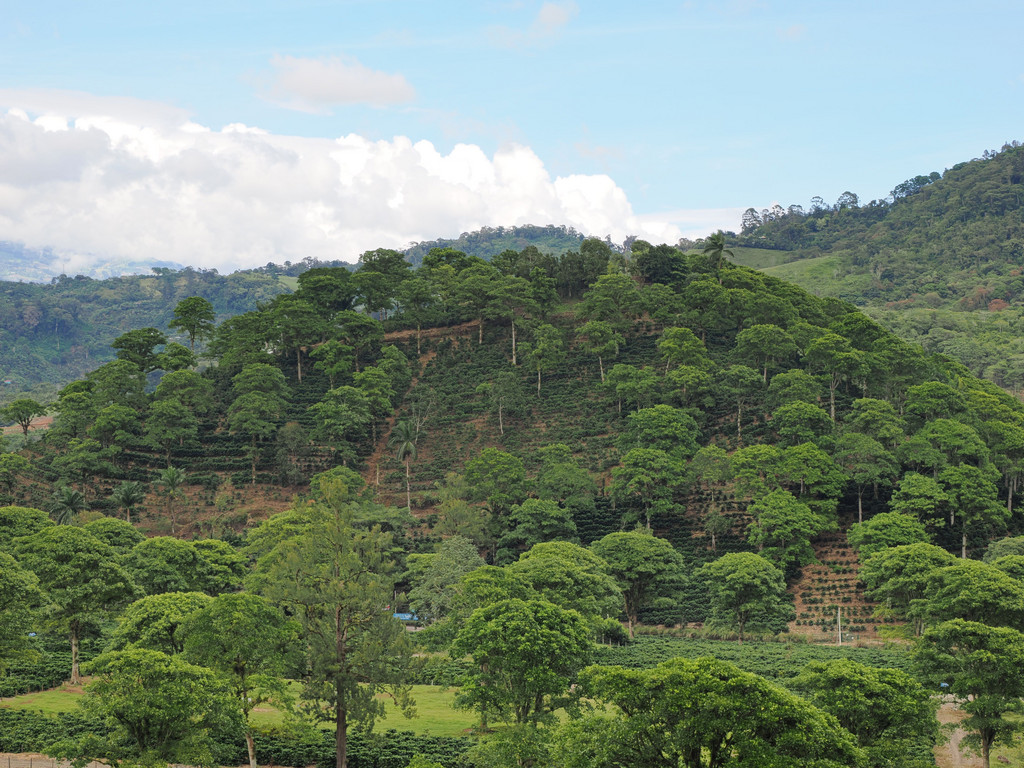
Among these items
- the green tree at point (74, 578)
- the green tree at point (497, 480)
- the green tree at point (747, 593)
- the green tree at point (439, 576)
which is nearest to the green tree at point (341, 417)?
the green tree at point (497, 480)

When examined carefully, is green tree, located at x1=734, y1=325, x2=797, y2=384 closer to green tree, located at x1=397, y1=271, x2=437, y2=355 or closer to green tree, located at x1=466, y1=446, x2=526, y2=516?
green tree, located at x1=466, y1=446, x2=526, y2=516

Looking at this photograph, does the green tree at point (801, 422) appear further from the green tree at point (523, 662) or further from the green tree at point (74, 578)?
the green tree at point (74, 578)

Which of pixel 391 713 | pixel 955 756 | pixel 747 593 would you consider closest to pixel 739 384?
pixel 747 593

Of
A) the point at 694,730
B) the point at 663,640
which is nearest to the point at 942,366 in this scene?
the point at 663,640

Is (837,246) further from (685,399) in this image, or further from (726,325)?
(685,399)

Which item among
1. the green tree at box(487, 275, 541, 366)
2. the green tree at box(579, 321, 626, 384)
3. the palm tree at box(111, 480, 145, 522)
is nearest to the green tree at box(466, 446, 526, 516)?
the green tree at box(579, 321, 626, 384)

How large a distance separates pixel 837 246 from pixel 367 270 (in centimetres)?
10425

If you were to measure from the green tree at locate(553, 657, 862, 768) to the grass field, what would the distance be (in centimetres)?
1341

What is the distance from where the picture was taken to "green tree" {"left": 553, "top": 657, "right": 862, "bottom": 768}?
20.0 metres

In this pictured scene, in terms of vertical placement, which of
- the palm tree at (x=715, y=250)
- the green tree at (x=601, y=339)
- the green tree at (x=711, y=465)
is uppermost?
the palm tree at (x=715, y=250)

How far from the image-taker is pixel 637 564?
50.0m

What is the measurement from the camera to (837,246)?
161625 millimetres

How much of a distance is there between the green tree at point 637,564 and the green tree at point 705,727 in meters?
28.4

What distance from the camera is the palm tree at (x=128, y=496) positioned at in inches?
2415
